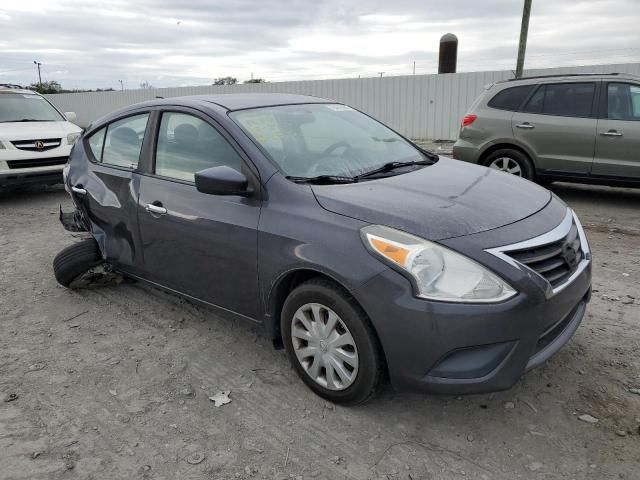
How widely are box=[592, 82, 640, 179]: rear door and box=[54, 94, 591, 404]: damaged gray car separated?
13.2 feet

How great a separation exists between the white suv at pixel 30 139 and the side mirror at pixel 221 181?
665 centimetres

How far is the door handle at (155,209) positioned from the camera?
3.48 m

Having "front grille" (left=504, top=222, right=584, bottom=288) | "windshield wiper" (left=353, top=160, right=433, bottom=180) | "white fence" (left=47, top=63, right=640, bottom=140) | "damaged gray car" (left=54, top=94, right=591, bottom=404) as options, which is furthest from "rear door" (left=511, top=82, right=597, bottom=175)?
"white fence" (left=47, top=63, right=640, bottom=140)

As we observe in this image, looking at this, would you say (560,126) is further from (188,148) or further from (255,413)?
(255,413)

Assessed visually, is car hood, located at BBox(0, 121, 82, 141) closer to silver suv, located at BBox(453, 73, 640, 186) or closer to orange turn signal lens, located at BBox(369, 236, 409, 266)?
silver suv, located at BBox(453, 73, 640, 186)

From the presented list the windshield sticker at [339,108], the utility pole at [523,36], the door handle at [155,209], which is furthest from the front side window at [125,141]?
the utility pole at [523,36]

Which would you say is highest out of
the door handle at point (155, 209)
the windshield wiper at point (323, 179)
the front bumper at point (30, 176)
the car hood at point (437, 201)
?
the windshield wiper at point (323, 179)

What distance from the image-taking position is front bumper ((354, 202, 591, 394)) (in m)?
2.31

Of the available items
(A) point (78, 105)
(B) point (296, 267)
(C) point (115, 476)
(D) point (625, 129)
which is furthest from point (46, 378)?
(A) point (78, 105)

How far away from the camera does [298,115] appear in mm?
3596

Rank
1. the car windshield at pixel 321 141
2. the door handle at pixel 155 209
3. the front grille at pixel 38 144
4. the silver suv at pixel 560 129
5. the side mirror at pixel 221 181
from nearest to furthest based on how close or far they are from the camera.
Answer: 1. the side mirror at pixel 221 181
2. the car windshield at pixel 321 141
3. the door handle at pixel 155 209
4. the silver suv at pixel 560 129
5. the front grille at pixel 38 144

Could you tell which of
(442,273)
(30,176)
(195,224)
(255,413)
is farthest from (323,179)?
(30,176)

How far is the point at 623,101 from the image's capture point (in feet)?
21.9

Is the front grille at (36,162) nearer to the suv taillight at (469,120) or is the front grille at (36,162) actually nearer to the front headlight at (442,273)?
the suv taillight at (469,120)
